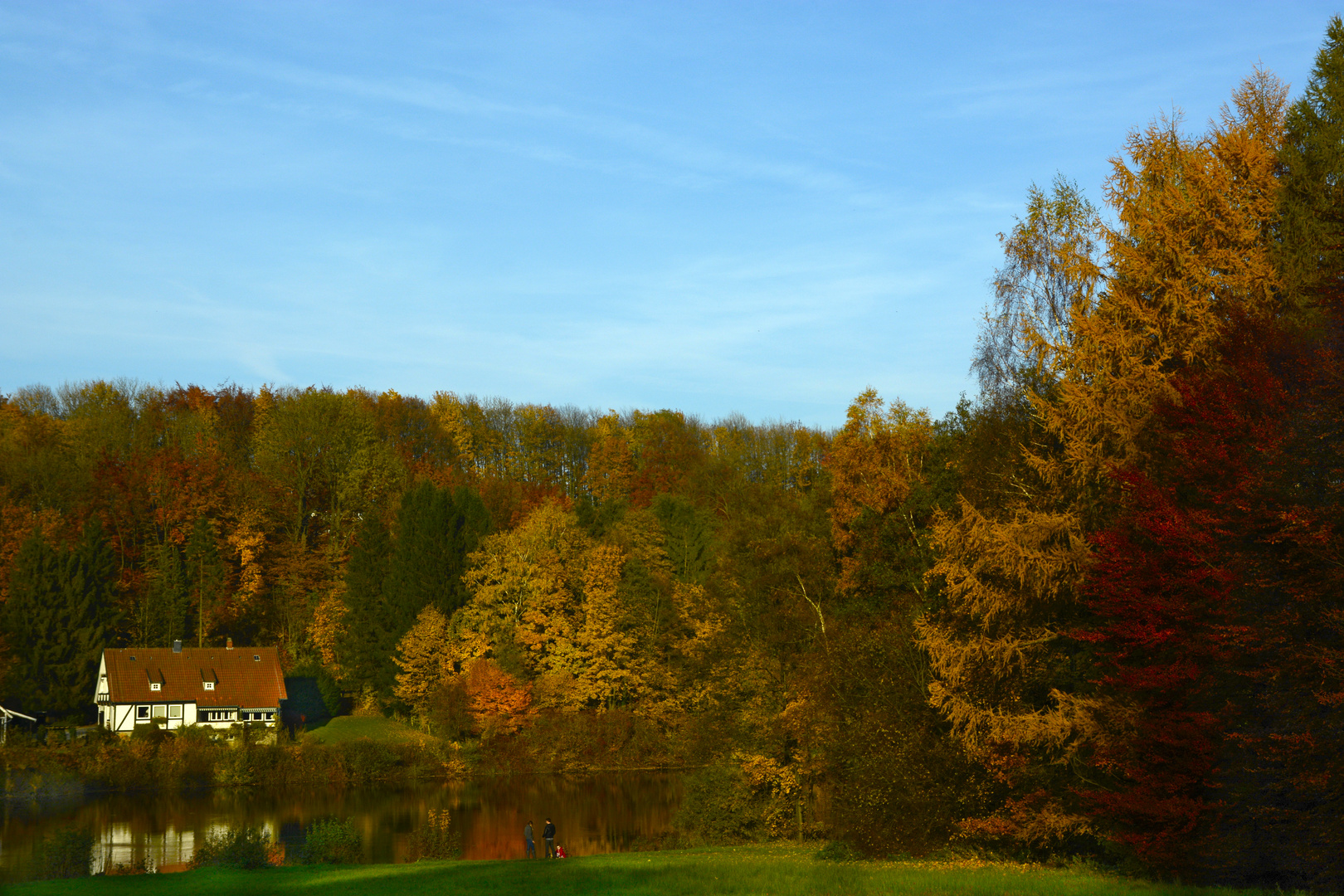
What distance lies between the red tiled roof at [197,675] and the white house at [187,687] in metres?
0.04

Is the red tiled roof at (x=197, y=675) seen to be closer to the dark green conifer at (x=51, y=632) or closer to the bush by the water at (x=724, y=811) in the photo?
the dark green conifer at (x=51, y=632)

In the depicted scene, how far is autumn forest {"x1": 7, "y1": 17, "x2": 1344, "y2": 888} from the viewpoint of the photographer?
1570 cm

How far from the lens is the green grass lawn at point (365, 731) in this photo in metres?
55.7

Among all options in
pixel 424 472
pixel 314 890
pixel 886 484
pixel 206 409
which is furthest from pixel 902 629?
pixel 206 409

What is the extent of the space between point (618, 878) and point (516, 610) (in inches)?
1593

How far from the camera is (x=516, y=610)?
58.9 m

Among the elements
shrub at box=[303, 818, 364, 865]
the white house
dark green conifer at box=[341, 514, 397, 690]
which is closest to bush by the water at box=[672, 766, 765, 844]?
shrub at box=[303, 818, 364, 865]

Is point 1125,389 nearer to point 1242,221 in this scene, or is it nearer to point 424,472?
point 1242,221

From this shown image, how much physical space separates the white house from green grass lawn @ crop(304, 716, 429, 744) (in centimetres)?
316

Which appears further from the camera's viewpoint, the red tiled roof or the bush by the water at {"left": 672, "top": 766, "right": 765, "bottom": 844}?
the red tiled roof

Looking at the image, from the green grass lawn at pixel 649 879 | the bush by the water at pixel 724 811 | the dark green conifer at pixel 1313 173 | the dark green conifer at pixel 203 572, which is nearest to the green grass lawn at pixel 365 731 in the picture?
the dark green conifer at pixel 203 572

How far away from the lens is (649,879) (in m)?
18.8

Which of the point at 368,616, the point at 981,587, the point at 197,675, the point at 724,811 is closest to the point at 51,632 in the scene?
the point at 197,675

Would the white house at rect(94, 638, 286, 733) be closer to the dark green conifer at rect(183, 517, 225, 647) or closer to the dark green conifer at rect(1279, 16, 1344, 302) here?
the dark green conifer at rect(183, 517, 225, 647)
